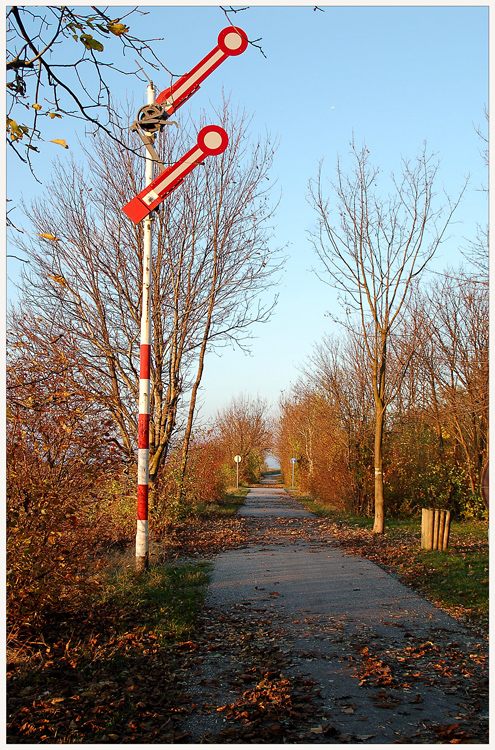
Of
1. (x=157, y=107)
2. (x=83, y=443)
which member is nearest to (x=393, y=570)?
(x=83, y=443)

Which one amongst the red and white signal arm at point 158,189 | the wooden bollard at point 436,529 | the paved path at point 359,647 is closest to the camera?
the paved path at point 359,647

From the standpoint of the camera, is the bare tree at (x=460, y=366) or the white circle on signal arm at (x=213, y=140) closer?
the white circle on signal arm at (x=213, y=140)

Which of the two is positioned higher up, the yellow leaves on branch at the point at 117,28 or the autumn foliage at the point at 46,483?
the yellow leaves on branch at the point at 117,28

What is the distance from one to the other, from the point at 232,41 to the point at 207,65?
2.54 feet

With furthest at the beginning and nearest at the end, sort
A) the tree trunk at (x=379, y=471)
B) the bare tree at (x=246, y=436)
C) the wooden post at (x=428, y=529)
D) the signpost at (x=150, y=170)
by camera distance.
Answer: the bare tree at (x=246, y=436) < the tree trunk at (x=379, y=471) < the wooden post at (x=428, y=529) < the signpost at (x=150, y=170)

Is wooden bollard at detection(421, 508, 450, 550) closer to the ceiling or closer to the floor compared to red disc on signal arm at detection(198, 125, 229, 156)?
closer to the floor

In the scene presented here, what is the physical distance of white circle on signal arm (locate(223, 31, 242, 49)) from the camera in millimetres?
4531

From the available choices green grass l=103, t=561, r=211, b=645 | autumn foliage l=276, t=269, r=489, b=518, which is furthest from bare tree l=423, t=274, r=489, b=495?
green grass l=103, t=561, r=211, b=645

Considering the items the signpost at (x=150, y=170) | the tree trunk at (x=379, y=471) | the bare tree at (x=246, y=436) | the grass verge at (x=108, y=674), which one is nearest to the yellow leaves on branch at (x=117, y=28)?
the signpost at (x=150, y=170)

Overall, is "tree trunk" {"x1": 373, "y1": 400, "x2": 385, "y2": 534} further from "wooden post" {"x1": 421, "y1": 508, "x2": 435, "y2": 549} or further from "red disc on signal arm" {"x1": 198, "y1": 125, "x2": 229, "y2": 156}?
"red disc on signal arm" {"x1": 198, "y1": 125, "x2": 229, "y2": 156}

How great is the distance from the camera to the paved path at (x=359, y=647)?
3.61 metres

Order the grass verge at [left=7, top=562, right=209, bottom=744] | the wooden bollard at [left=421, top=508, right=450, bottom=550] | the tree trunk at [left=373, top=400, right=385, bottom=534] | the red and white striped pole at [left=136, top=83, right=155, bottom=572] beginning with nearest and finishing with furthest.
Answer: the grass verge at [left=7, top=562, right=209, bottom=744], the red and white striped pole at [left=136, top=83, right=155, bottom=572], the wooden bollard at [left=421, top=508, right=450, bottom=550], the tree trunk at [left=373, top=400, right=385, bottom=534]

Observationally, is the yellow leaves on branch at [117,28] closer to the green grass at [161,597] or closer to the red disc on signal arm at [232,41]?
Answer: the red disc on signal arm at [232,41]

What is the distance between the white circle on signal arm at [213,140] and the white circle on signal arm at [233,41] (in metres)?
1.21
